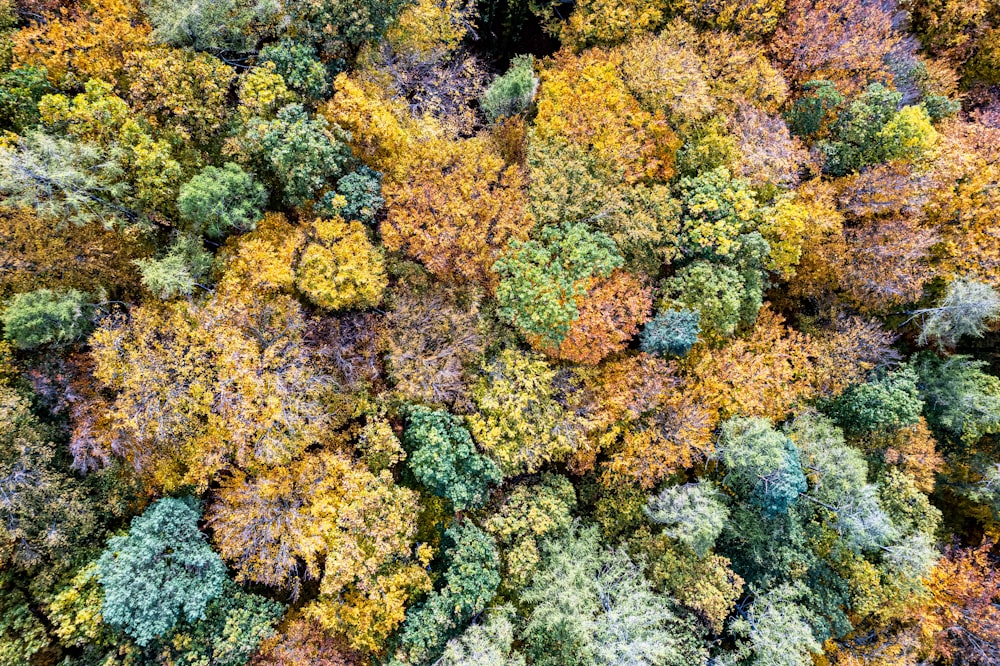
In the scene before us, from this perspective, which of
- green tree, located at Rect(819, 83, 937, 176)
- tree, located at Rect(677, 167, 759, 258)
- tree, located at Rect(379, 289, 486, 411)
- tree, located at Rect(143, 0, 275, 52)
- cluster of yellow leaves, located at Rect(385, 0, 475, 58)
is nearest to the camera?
tree, located at Rect(143, 0, 275, 52)

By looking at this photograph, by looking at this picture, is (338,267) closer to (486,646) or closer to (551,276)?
(551,276)

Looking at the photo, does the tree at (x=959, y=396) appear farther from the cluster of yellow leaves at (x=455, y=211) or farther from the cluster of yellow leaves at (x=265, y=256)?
the cluster of yellow leaves at (x=265, y=256)

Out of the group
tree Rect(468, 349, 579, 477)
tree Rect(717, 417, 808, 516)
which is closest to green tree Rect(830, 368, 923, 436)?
tree Rect(717, 417, 808, 516)

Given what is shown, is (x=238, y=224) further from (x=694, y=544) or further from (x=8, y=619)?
(x=694, y=544)

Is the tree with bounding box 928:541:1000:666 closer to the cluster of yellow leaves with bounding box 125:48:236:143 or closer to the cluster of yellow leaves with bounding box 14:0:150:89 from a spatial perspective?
the cluster of yellow leaves with bounding box 125:48:236:143

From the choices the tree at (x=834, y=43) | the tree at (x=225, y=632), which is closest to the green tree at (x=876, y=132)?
the tree at (x=834, y=43)

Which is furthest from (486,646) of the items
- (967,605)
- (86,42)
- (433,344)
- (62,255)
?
(86,42)
